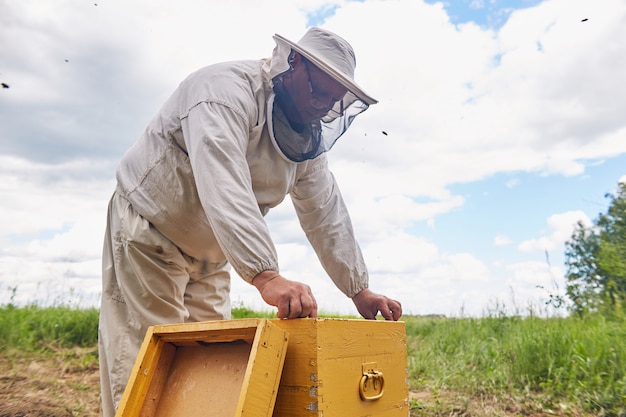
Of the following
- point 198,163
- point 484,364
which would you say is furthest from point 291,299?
point 484,364

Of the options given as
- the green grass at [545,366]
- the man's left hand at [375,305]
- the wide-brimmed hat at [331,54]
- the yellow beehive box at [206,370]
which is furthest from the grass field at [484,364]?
the wide-brimmed hat at [331,54]

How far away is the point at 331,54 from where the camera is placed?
2141 millimetres

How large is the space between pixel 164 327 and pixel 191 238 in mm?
647

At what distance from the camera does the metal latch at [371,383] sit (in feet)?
5.29

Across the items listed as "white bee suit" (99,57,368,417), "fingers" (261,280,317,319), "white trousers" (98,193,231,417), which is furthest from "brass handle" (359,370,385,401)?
"white trousers" (98,193,231,417)

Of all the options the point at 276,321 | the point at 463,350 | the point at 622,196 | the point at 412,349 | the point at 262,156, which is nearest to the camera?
the point at 276,321

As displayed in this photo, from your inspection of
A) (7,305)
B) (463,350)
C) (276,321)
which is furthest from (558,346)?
(7,305)

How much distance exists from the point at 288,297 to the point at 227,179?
473 millimetres

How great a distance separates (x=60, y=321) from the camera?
5176mm

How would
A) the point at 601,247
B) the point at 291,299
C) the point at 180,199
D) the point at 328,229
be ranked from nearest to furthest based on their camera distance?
1. the point at 291,299
2. the point at 180,199
3. the point at 328,229
4. the point at 601,247

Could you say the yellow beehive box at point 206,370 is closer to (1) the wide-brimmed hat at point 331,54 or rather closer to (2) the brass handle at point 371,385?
(2) the brass handle at point 371,385

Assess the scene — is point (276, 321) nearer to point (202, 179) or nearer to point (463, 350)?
point (202, 179)

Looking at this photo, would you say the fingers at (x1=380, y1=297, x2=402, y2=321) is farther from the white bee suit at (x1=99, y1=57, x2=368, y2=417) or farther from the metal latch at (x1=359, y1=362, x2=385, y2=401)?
the metal latch at (x1=359, y1=362, x2=385, y2=401)

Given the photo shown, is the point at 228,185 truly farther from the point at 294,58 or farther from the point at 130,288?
the point at 130,288
